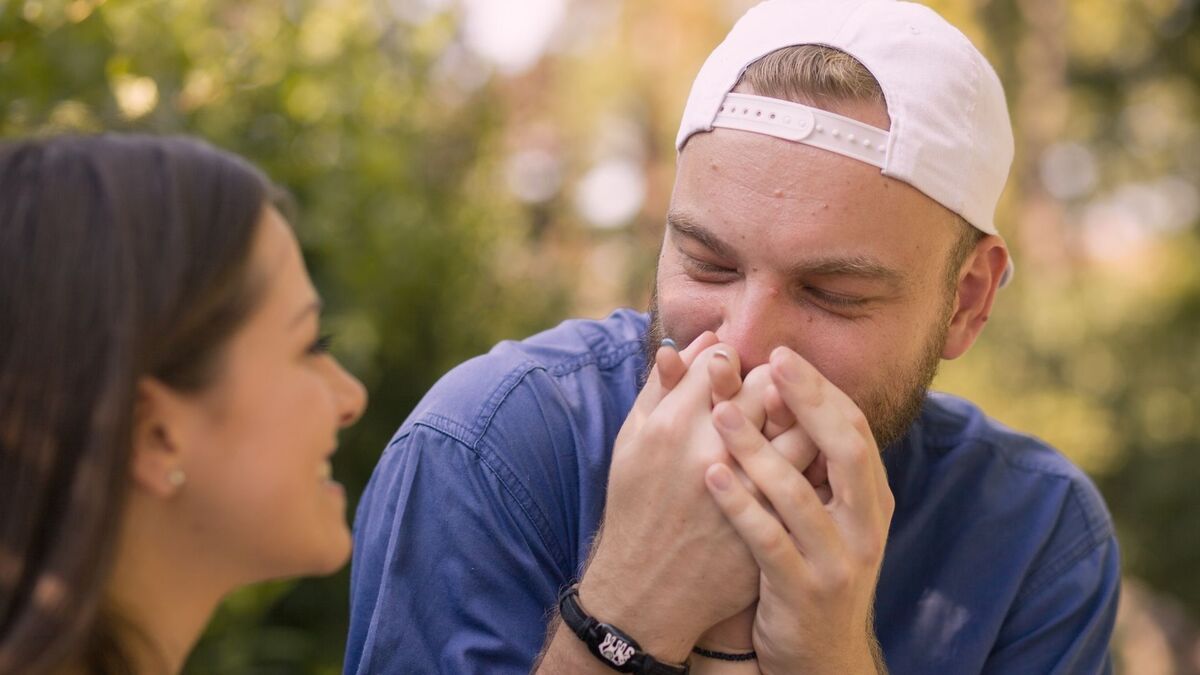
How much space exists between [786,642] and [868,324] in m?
0.68

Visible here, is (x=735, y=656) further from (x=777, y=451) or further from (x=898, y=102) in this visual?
(x=898, y=102)

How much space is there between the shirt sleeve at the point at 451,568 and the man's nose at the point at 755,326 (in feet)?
1.51

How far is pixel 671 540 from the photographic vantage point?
210cm

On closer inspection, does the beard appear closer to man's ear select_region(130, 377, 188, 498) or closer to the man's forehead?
the man's forehead

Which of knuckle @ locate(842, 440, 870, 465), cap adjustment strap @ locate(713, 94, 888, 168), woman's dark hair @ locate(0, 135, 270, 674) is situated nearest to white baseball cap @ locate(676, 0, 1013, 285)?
cap adjustment strap @ locate(713, 94, 888, 168)

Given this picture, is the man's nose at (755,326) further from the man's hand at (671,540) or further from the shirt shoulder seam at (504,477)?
the shirt shoulder seam at (504,477)

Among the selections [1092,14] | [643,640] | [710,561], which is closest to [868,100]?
Result: [710,561]

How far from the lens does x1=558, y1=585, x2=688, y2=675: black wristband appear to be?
2.04 meters

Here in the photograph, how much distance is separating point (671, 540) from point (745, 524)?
13cm

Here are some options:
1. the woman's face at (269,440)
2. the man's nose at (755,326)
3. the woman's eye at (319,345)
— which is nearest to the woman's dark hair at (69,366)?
the woman's face at (269,440)

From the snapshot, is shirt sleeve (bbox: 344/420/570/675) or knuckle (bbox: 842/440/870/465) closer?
knuckle (bbox: 842/440/870/465)

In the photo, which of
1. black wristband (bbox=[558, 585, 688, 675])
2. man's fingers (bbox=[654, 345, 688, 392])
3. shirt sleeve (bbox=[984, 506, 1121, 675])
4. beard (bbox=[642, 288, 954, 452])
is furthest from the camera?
shirt sleeve (bbox=[984, 506, 1121, 675])

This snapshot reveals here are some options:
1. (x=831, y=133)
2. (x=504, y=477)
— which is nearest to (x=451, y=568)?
(x=504, y=477)

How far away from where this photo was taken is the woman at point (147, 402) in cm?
147
